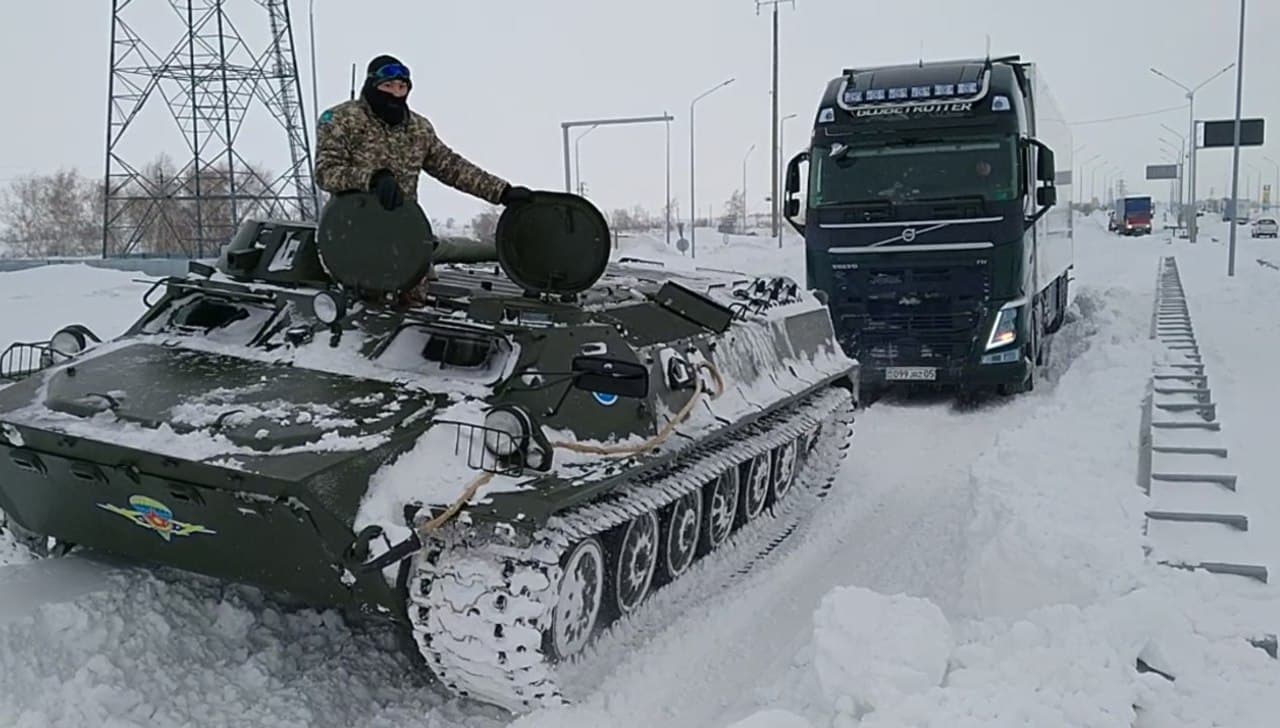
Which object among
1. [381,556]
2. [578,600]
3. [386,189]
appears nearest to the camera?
[381,556]

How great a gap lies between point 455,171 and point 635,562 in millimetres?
2428

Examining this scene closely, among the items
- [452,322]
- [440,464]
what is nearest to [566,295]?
[452,322]

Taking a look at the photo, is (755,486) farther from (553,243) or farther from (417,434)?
(417,434)

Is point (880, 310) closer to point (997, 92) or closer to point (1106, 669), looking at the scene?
point (997, 92)

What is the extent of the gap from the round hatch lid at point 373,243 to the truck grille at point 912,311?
7.13 m

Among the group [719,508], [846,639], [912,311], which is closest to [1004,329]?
[912,311]

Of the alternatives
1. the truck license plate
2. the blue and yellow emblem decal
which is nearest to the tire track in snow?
the truck license plate

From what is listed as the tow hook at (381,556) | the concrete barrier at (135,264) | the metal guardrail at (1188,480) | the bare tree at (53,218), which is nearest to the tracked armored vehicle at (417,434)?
the tow hook at (381,556)

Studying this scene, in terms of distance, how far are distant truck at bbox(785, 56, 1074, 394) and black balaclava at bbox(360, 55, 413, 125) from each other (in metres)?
6.15

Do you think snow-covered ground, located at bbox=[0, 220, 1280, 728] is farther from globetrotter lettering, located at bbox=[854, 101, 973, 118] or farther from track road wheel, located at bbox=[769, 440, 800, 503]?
globetrotter lettering, located at bbox=[854, 101, 973, 118]

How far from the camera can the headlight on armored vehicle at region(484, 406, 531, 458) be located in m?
4.73

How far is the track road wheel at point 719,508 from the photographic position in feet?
22.3

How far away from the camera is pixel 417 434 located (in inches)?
187

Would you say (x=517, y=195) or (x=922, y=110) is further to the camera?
(x=922, y=110)
